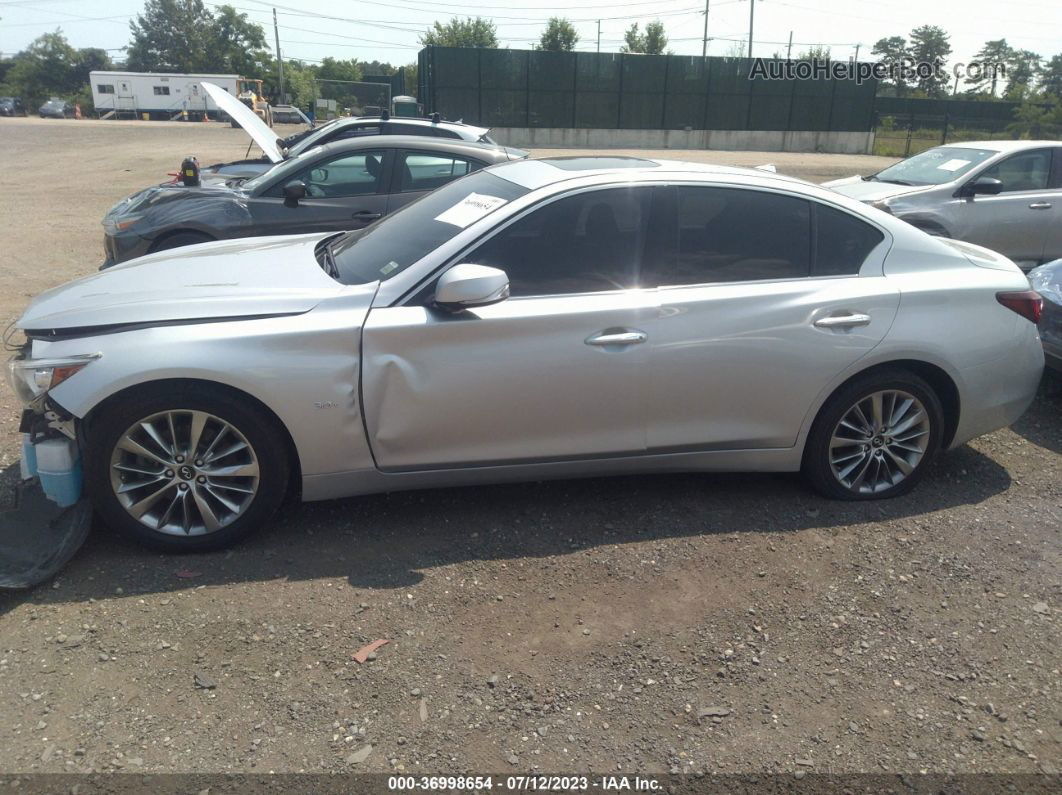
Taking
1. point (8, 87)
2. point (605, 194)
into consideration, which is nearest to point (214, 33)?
point (8, 87)

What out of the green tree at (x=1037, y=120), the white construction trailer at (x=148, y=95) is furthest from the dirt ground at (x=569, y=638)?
the white construction trailer at (x=148, y=95)

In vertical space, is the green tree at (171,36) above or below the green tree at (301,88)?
above

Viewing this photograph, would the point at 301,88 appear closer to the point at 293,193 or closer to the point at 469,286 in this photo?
the point at 293,193

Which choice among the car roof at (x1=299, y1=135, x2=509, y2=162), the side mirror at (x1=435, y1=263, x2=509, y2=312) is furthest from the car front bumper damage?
the car roof at (x1=299, y1=135, x2=509, y2=162)

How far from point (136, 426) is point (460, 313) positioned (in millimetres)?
1415

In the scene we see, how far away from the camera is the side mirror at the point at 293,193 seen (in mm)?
7441

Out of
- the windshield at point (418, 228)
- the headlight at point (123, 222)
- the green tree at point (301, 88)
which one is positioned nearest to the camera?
the windshield at point (418, 228)

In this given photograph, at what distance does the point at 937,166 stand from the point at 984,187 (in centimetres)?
96

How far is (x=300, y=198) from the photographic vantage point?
24.8ft

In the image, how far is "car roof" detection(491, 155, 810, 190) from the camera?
13.4 ft

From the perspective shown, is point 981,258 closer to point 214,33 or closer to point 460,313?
point 460,313

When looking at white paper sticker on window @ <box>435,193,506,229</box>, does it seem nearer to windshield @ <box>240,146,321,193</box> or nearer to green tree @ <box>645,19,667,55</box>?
windshield @ <box>240,146,321,193</box>

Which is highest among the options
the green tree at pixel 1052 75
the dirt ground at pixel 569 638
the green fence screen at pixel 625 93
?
the green tree at pixel 1052 75

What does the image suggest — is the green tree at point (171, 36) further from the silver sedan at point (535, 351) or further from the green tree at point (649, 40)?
the silver sedan at point (535, 351)
